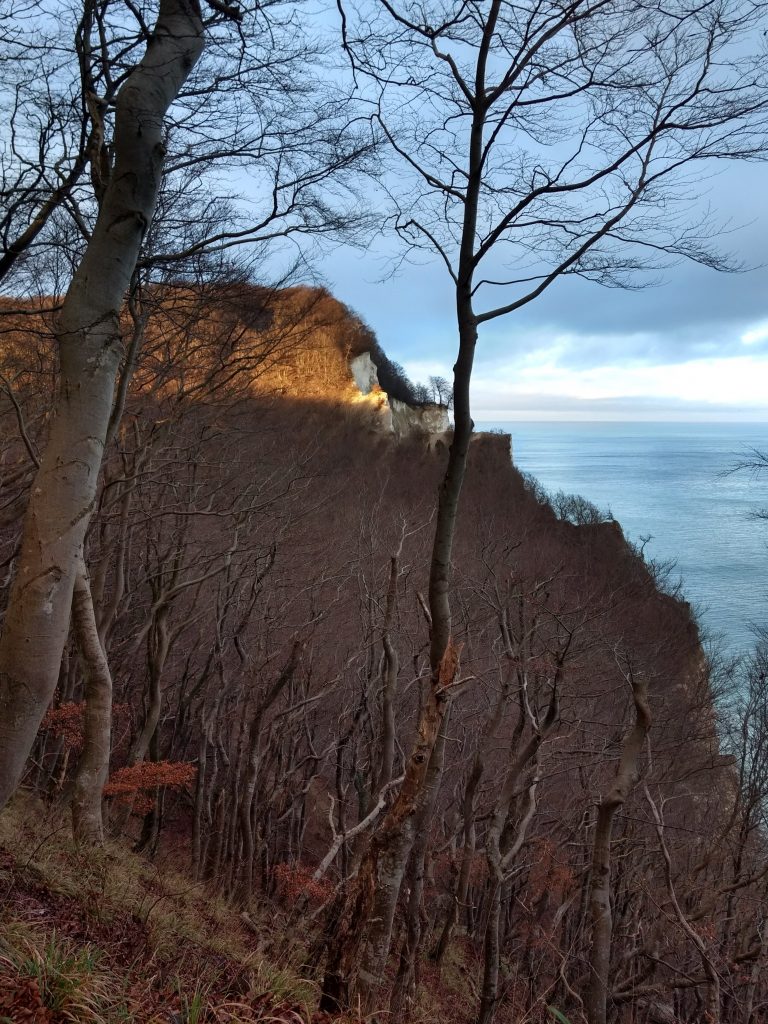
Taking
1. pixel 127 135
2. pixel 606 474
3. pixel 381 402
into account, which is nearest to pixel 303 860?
pixel 127 135

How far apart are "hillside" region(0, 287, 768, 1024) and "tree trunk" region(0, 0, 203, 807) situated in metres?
1.13

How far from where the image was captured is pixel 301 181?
5980 mm

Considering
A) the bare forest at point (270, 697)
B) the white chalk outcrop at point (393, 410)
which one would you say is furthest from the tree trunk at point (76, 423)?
the white chalk outcrop at point (393, 410)

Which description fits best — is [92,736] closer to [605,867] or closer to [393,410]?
[605,867]

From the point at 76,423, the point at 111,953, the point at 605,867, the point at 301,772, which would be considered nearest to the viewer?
the point at 76,423

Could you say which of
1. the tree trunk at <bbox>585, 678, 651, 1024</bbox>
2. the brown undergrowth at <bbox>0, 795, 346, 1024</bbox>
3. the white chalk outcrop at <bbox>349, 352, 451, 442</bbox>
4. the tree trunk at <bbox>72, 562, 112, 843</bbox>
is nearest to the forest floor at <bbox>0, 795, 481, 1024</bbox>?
the brown undergrowth at <bbox>0, 795, 346, 1024</bbox>

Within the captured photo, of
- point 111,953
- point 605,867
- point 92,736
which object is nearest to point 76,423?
point 111,953

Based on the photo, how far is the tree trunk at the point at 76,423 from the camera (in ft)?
10.2

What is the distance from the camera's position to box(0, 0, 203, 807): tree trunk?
311 cm

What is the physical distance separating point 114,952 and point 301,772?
42.8 feet

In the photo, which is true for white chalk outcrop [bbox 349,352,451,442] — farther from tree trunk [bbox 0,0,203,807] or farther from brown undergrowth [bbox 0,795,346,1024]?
tree trunk [bbox 0,0,203,807]

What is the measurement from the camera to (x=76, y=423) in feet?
10.6

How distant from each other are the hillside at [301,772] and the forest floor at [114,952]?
0.03 meters

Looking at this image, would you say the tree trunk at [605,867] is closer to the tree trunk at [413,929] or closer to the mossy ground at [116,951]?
the tree trunk at [413,929]
